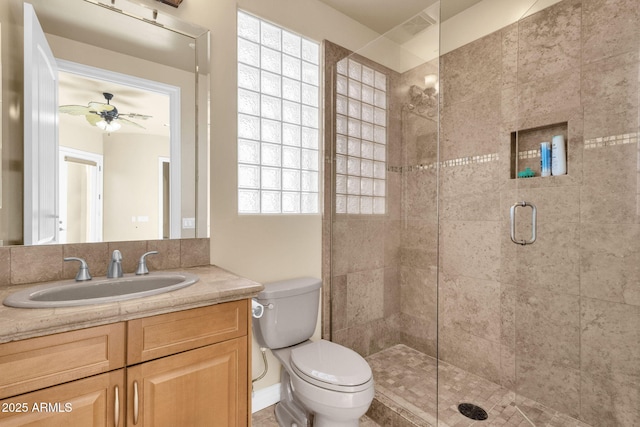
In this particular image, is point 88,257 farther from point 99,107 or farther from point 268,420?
point 268,420

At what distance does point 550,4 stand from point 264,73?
68.0 inches

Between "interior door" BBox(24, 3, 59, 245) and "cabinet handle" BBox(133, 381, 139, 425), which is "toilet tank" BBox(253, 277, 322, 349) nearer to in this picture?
"cabinet handle" BBox(133, 381, 139, 425)

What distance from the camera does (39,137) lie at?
4.15 feet

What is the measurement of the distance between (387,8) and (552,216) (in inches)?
69.1

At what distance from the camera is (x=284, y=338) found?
1.71 meters

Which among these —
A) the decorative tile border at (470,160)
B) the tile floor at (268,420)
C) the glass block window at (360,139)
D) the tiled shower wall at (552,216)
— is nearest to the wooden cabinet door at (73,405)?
the tile floor at (268,420)

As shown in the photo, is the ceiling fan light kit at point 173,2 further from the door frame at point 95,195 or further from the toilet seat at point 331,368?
the toilet seat at point 331,368

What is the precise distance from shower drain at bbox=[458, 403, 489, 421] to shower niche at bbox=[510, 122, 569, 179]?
141 centimetres

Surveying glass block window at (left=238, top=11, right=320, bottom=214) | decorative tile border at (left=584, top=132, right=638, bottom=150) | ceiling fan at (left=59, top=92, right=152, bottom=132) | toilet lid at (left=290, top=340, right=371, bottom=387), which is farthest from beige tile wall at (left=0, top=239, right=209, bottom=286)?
decorative tile border at (left=584, top=132, right=638, bottom=150)

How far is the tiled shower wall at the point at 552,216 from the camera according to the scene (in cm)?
150

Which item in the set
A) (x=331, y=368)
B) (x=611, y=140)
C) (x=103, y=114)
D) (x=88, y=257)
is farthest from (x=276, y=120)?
(x=611, y=140)

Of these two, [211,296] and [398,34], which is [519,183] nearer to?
[398,34]

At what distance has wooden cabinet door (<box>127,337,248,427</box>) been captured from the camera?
984 mm

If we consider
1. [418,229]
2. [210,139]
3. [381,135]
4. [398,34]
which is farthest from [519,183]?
[210,139]
